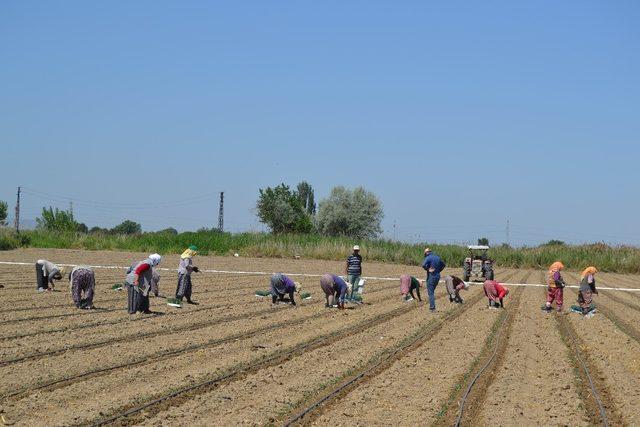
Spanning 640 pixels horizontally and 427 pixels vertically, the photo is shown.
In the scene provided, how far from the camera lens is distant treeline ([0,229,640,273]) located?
158ft

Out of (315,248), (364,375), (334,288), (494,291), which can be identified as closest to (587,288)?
(494,291)

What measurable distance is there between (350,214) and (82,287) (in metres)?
72.3

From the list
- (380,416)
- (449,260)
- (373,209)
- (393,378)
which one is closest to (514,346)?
(393,378)

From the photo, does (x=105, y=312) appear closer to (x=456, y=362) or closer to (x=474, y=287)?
(x=456, y=362)

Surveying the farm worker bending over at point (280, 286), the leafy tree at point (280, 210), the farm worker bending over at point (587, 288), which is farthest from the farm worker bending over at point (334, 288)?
the leafy tree at point (280, 210)

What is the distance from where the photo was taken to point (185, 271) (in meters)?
19.1

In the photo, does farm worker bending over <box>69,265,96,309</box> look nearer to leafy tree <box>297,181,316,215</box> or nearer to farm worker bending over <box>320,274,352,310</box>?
farm worker bending over <box>320,274,352,310</box>

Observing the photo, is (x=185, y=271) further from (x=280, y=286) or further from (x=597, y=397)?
(x=597, y=397)

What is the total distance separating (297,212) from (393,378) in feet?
238

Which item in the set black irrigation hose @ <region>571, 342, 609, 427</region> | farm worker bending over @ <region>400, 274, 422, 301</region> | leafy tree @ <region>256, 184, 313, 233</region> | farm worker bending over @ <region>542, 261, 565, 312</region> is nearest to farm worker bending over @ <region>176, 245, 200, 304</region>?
farm worker bending over @ <region>400, 274, 422, 301</region>

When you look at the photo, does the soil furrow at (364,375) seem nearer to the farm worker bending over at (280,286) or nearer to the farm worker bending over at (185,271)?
the farm worker bending over at (280,286)

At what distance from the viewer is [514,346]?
49.6 ft

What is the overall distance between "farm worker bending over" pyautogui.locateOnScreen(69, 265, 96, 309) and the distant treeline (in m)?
30.3

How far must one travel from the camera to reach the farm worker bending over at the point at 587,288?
1927 cm
